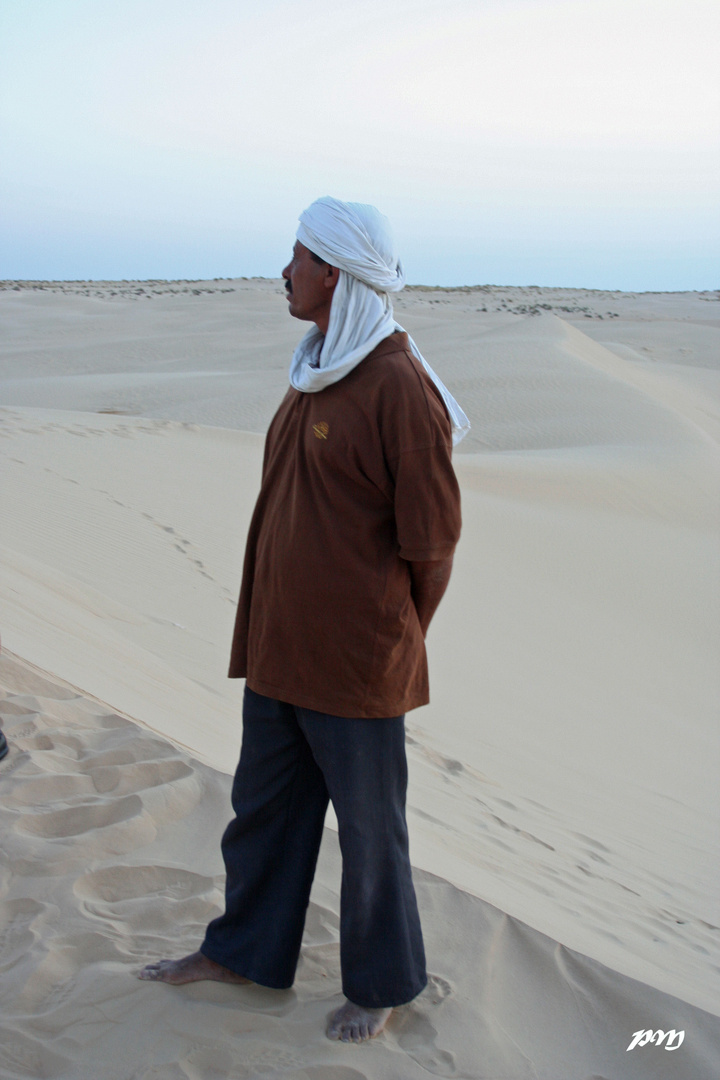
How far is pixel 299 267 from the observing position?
6.84 ft

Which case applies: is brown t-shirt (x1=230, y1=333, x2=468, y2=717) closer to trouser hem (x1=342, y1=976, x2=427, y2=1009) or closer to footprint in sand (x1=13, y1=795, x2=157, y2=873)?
trouser hem (x1=342, y1=976, x2=427, y2=1009)

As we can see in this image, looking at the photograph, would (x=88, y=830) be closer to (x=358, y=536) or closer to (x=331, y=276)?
(x=358, y=536)

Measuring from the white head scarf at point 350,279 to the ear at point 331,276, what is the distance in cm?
2

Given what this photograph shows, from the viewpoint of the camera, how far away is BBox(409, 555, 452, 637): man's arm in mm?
2016

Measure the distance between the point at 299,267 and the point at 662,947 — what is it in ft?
8.43

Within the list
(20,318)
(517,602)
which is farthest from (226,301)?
(517,602)

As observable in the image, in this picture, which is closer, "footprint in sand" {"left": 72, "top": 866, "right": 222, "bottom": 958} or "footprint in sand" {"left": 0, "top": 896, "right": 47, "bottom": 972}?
"footprint in sand" {"left": 0, "top": 896, "right": 47, "bottom": 972}

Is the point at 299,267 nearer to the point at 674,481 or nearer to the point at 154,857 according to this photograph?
the point at 154,857

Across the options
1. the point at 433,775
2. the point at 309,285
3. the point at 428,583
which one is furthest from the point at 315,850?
the point at 433,775

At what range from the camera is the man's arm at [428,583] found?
202cm

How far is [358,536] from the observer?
1983mm

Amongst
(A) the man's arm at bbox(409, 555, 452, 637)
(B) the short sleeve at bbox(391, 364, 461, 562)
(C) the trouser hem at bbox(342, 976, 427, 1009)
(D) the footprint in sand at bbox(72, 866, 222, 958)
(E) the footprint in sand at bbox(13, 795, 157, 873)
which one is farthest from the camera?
(E) the footprint in sand at bbox(13, 795, 157, 873)

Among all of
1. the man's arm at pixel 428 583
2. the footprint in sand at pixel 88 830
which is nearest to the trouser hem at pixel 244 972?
the footprint in sand at pixel 88 830
